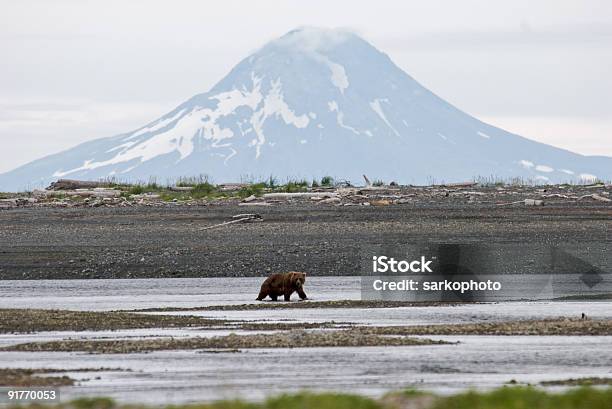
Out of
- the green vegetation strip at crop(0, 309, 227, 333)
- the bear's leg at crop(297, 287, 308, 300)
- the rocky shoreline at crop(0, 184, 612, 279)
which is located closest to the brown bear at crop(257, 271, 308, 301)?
the bear's leg at crop(297, 287, 308, 300)

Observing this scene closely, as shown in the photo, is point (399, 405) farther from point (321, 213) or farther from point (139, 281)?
point (321, 213)

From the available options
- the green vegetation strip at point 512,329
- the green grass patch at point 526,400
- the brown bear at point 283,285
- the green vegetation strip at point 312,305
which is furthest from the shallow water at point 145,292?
the green grass patch at point 526,400

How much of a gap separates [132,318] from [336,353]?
6895mm

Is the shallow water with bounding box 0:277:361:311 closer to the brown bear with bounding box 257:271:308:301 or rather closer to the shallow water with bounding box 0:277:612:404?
the brown bear with bounding box 257:271:308:301

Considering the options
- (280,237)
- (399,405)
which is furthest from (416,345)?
(280,237)

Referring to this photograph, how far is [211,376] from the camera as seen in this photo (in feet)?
62.4

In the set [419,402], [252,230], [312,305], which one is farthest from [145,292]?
[419,402]

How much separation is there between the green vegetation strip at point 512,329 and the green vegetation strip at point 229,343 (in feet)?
3.64

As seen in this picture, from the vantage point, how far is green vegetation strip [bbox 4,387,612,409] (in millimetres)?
14953

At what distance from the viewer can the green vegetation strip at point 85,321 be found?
2597 cm

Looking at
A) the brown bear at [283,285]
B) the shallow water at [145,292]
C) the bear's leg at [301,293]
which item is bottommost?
the shallow water at [145,292]

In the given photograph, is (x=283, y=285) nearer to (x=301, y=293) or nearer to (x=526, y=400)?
(x=301, y=293)

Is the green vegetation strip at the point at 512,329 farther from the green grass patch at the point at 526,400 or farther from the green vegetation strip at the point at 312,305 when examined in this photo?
the green grass patch at the point at 526,400

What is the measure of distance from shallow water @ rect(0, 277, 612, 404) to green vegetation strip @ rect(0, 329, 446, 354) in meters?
0.52
